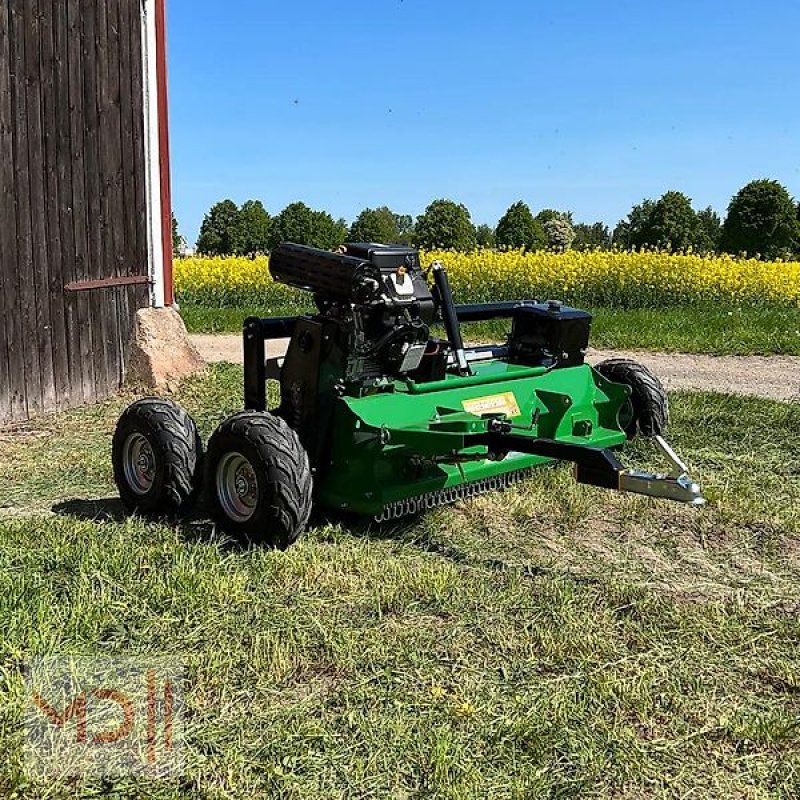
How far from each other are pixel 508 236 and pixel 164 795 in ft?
105

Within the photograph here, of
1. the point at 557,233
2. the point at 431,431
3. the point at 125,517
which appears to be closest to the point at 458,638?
the point at 431,431

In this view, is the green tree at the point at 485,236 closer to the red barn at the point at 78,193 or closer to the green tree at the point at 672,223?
the green tree at the point at 672,223

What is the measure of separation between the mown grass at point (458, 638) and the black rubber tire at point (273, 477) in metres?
0.11

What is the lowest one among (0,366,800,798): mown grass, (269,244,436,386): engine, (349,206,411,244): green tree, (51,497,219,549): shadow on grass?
(0,366,800,798): mown grass

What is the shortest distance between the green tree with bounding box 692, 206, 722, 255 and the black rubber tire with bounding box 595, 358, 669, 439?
67.8 ft

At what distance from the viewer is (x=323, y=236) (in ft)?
110

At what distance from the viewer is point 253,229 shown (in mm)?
36906

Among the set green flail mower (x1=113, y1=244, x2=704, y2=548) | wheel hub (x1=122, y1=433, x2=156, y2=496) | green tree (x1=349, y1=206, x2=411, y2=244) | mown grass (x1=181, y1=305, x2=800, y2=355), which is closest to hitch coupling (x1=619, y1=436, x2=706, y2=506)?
green flail mower (x1=113, y1=244, x2=704, y2=548)

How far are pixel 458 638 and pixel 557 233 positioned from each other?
3796 centimetres

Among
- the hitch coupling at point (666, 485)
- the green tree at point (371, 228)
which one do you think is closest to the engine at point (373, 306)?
the hitch coupling at point (666, 485)

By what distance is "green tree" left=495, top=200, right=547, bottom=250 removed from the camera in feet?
111

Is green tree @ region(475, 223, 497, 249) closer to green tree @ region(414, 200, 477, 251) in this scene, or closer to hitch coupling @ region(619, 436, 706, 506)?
green tree @ region(414, 200, 477, 251)

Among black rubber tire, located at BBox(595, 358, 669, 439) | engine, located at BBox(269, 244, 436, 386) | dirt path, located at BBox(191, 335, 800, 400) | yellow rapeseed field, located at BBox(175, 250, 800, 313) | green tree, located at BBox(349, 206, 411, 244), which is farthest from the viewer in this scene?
green tree, located at BBox(349, 206, 411, 244)

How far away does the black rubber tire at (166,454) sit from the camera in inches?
203
